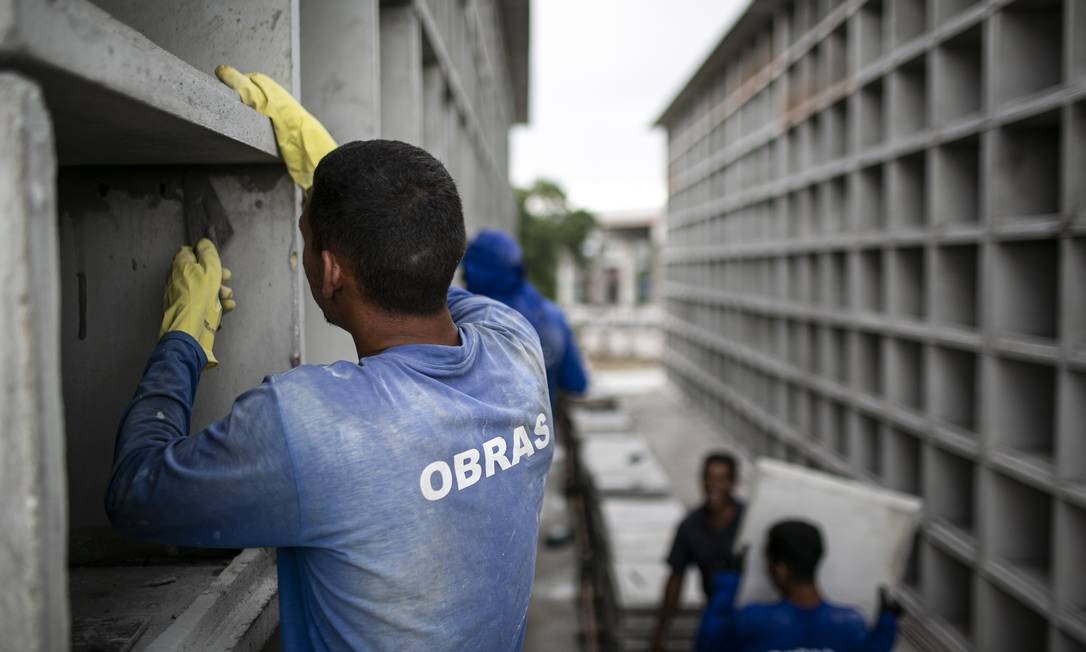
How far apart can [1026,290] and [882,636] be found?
217cm

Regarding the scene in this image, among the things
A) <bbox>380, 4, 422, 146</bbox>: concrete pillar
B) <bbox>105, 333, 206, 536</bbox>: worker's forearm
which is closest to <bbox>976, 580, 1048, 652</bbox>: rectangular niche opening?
<bbox>380, 4, 422, 146</bbox>: concrete pillar

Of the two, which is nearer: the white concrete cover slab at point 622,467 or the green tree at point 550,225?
the white concrete cover slab at point 622,467

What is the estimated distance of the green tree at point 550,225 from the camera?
22938mm

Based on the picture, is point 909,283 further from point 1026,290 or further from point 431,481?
point 431,481

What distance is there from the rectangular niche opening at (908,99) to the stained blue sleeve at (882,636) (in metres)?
3.51

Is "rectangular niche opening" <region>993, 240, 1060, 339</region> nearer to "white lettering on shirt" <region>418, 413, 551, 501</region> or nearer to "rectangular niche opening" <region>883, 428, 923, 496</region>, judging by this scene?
"rectangular niche opening" <region>883, 428, 923, 496</region>

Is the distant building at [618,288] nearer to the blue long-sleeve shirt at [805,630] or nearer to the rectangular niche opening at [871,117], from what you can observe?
the rectangular niche opening at [871,117]

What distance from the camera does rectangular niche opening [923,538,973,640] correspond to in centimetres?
494

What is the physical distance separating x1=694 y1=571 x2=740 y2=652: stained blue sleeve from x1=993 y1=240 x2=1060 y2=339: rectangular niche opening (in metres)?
2.16

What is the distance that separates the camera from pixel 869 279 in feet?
20.7

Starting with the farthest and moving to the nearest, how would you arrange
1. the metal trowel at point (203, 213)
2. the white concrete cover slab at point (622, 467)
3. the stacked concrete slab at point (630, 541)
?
the white concrete cover slab at point (622, 467)
the stacked concrete slab at point (630, 541)
the metal trowel at point (203, 213)

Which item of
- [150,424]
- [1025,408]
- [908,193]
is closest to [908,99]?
[908,193]

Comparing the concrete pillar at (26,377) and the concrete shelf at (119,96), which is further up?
the concrete shelf at (119,96)

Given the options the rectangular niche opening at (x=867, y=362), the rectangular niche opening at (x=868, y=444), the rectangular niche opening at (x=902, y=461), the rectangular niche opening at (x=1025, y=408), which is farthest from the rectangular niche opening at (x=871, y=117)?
the rectangular niche opening at (x=1025, y=408)
